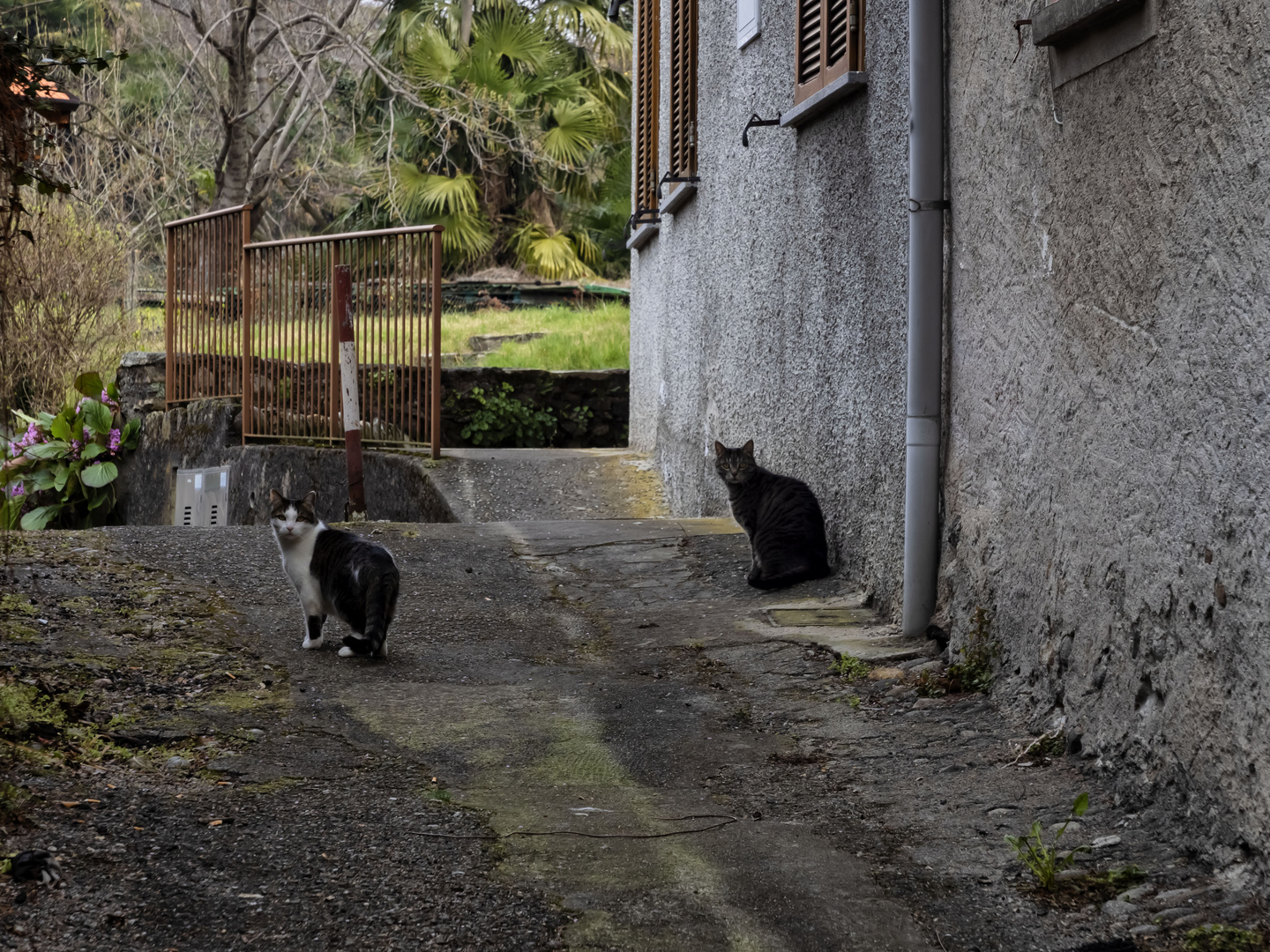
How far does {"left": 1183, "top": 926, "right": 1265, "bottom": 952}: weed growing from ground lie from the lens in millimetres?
2060

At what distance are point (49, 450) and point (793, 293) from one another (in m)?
7.91

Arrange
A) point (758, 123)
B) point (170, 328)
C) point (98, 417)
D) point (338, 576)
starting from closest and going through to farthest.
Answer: point (338, 576)
point (758, 123)
point (170, 328)
point (98, 417)

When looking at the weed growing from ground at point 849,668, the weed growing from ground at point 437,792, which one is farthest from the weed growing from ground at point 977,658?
the weed growing from ground at point 437,792

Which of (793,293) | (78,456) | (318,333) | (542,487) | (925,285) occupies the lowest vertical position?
(542,487)

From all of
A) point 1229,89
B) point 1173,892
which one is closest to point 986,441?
point 1229,89

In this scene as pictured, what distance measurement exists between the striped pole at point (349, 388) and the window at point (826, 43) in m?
3.93

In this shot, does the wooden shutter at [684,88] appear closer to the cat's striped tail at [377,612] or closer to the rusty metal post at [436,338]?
the rusty metal post at [436,338]

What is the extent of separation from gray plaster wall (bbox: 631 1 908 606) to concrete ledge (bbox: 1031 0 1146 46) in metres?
1.23

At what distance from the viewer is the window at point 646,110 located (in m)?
10.3

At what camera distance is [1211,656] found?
8.32ft

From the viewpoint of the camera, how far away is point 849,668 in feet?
13.4

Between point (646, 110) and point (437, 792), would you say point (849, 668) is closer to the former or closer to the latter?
point (437, 792)

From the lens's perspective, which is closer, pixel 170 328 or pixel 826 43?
pixel 826 43

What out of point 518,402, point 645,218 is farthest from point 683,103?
point 518,402
